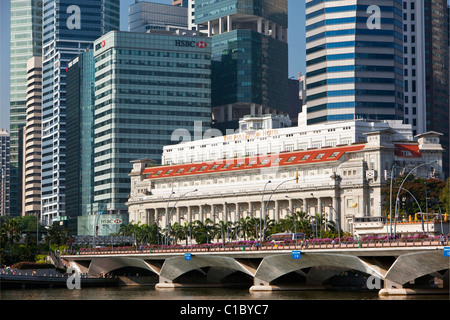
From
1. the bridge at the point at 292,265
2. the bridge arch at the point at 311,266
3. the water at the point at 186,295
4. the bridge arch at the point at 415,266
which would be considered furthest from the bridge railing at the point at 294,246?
the water at the point at 186,295

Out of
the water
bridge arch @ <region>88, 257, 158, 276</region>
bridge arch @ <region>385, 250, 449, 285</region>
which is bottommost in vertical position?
the water

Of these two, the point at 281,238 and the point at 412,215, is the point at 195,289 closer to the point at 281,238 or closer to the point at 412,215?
→ the point at 281,238

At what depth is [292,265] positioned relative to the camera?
151 metres

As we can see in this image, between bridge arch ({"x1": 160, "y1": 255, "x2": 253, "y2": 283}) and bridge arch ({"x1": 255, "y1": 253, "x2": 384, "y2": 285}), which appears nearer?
bridge arch ({"x1": 255, "y1": 253, "x2": 384, "y2": 285})

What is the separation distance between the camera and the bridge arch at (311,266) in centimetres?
14075

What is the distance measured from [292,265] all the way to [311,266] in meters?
3.23

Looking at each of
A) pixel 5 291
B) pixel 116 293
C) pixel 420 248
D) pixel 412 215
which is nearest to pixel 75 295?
pixel 116 293

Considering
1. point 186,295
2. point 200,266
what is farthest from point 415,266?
point 200,266

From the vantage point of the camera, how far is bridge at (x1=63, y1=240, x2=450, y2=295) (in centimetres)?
13275
